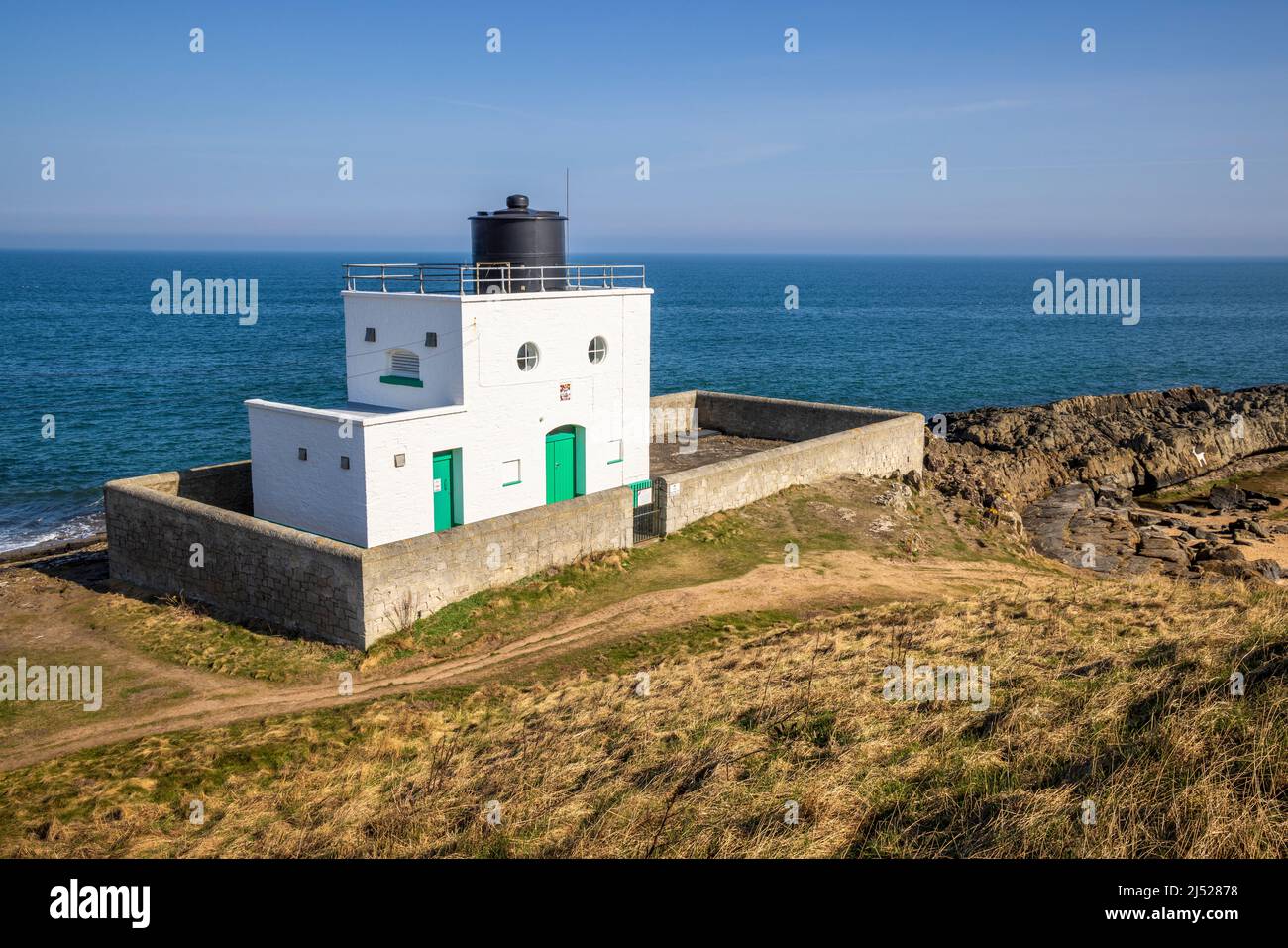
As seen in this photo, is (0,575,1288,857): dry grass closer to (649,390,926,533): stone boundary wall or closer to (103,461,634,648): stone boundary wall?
(103,461,634,648): stone boundary wall

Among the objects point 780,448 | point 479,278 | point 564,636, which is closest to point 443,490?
point 564,636

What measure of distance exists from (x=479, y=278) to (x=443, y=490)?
4.57m

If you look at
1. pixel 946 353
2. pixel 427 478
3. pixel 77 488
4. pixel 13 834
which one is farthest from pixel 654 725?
pixel 946 353

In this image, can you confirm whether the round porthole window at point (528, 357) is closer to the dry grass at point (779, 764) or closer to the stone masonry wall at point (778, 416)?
the dry grass at point (779, 764)

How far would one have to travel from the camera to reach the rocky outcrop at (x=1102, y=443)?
30594 mm

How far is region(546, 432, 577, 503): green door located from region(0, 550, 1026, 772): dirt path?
3.93 m

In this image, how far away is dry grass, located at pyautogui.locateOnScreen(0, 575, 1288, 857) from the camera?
790cm

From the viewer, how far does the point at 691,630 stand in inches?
669

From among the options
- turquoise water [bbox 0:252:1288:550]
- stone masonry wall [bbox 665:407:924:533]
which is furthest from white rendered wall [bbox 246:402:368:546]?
turquoise water [bbox 0:252:1288:550]

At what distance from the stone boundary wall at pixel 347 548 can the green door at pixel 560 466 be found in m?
1.69

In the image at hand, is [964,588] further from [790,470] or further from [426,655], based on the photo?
[426,655]

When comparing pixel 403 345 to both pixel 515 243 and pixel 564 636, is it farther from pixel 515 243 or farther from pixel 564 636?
pixel 564 636

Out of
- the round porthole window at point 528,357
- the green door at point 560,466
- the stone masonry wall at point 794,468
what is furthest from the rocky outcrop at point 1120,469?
the round porthole window at point 528,357

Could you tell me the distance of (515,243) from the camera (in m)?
21.1
